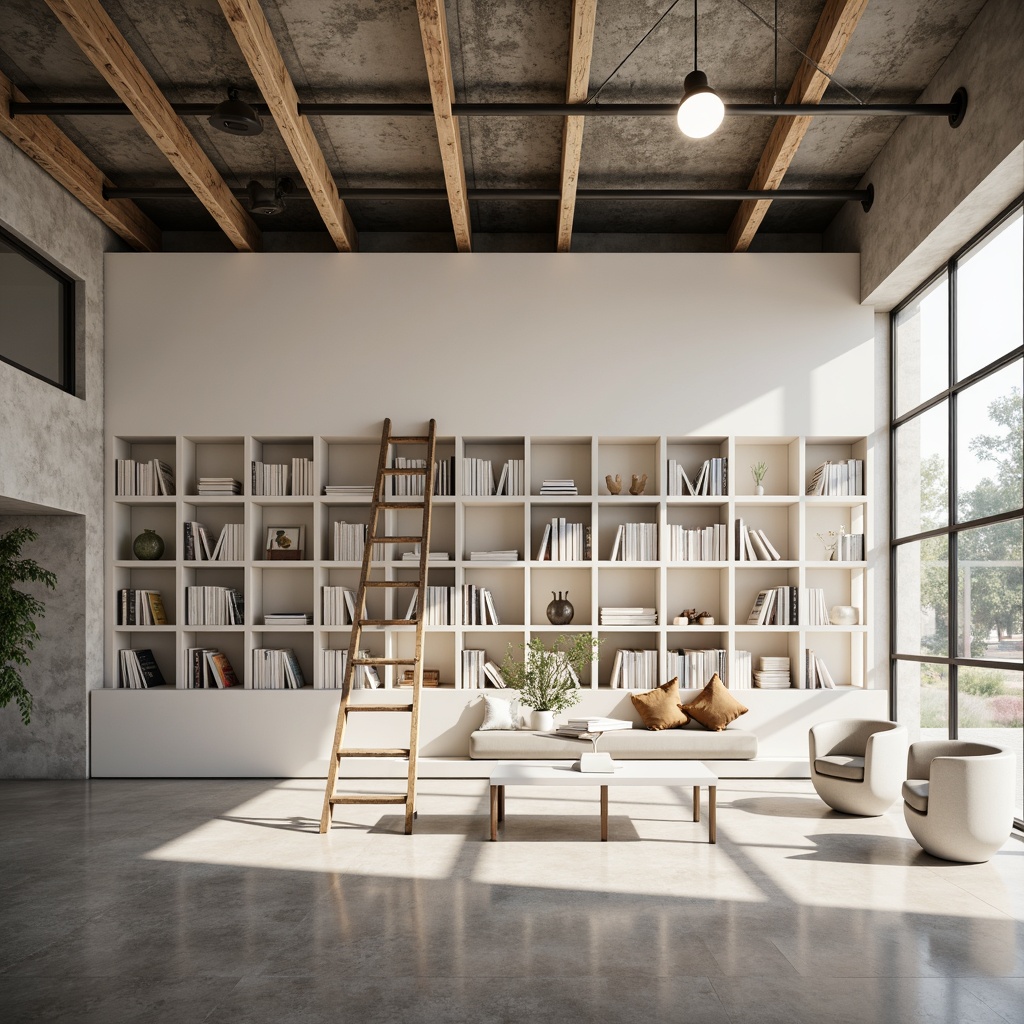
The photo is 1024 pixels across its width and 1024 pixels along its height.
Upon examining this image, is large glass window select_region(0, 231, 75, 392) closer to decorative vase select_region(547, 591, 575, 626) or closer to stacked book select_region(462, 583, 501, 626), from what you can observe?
stacked book select_region(462, 583, 501, 626)

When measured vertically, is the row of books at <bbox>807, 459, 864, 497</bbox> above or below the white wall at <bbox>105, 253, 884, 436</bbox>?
below

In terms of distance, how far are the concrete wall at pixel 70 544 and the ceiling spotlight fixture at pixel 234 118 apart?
2205 mm

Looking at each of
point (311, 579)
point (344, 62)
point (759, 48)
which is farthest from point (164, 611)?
point (759, 48)

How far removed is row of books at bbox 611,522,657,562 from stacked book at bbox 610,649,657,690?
78cm

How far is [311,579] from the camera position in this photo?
7.88 m

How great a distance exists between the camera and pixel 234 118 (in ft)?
17.1

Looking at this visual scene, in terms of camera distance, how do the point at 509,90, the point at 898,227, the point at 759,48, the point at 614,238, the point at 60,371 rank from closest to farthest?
the point at 759,48 < the point at 509,90 < the point at 898,227 < the point at 60,371 < the point at 614,238

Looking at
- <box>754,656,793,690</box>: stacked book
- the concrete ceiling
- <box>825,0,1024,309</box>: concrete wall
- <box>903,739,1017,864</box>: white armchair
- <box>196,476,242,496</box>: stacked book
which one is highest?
the concrete ceiling

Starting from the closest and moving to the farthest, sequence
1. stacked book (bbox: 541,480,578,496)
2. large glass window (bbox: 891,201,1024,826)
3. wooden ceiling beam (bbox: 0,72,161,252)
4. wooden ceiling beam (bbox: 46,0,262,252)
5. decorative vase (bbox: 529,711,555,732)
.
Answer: wooden ceiling beam (bbox: 46,0,262,252) < large glass window (bbox: 891,201,1024,826) < wooden ceiling beam (bbox: 0,72,161,252) < decorative vase (bbox: 529,711,555,732) < stacked book (bbox: 541,480,578,496)

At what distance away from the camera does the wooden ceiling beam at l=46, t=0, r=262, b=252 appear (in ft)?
16.0

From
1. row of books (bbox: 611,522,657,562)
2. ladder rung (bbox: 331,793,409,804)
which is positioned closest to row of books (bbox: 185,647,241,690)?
ladder rung (bbox: 331,793,409,804)

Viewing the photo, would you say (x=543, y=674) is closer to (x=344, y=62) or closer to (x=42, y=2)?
(x=344, y=62)

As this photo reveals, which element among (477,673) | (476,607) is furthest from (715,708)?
(476,607)

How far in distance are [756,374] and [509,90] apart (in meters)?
3.03
